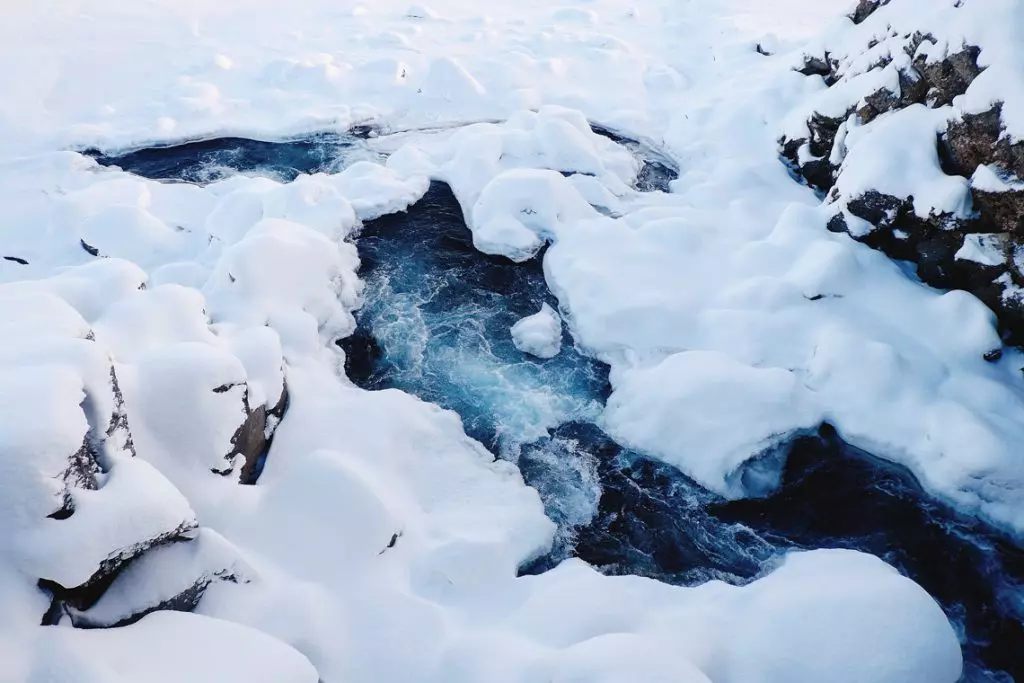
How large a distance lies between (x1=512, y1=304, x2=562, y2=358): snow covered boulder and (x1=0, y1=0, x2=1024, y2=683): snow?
0.05 m

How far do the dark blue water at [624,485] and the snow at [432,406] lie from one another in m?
0.27

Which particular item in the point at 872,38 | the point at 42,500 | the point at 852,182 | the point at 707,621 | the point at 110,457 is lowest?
the point at 707,621

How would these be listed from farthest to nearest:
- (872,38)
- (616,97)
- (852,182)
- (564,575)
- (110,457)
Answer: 1. (616,97)
2. (872,38)
3. (852,182)
4. (564,575)
5. (110,457)

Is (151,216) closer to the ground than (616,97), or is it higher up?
closer to the ground

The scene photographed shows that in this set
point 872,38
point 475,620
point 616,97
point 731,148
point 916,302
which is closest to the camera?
point 475,620

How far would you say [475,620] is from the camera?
215 inches

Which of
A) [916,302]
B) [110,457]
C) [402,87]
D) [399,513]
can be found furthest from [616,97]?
[110,457]

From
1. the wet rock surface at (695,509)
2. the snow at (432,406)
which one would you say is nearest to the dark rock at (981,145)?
the snow at (432,406)

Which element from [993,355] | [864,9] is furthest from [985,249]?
[864,9]

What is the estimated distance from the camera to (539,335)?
28.3 feet

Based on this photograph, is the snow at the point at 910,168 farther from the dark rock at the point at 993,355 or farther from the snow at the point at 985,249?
the dark rock at the point at 993,355

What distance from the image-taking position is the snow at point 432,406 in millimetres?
4867

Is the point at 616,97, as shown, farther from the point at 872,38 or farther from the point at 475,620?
the point at 475,620

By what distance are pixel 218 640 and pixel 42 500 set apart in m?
1.54
